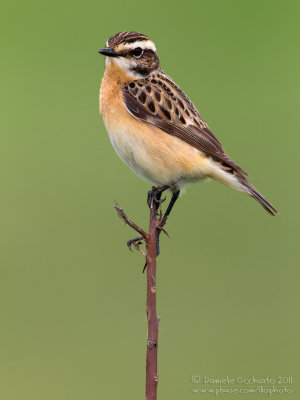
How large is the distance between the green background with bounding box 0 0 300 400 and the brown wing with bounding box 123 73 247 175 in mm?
2514

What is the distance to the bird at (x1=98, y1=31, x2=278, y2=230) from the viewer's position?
19.7 feet

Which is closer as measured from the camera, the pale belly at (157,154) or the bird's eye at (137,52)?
the pale belly at (157,154)

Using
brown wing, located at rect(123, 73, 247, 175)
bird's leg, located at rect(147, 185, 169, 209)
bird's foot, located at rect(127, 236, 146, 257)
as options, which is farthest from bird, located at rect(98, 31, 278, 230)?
bird's foot, located at rect(127, 236, 146, 257)

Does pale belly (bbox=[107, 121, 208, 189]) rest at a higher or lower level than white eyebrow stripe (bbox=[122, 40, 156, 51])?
lower

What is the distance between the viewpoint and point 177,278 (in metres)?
9.09

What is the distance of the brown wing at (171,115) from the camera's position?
6.11 m

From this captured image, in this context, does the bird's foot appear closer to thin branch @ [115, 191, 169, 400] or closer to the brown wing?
thin branch @ [115, 191, 169, 400]

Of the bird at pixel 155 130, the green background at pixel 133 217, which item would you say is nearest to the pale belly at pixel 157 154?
the bird at pixel 155 130

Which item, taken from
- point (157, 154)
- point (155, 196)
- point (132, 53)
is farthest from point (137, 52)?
point (155, 196)

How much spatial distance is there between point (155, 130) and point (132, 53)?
0.70 meters

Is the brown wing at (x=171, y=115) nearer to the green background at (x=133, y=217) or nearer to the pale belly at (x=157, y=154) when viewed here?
the pale belly at (x=157, y=154)

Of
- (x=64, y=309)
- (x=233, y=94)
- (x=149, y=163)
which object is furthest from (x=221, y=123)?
(x=149, y=163)

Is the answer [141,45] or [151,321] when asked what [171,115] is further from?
[151,321]

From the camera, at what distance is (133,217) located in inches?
368
